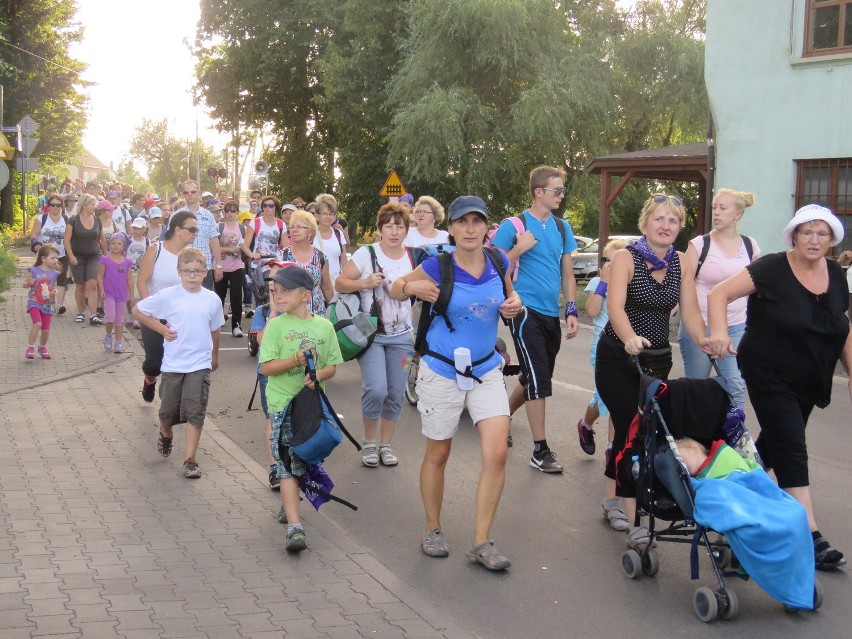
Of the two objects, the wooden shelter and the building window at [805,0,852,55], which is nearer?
the building window at [805,0,852,55]

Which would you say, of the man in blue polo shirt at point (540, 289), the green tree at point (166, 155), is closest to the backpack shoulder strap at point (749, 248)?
the man in blue polo shirt at point (540, 289)

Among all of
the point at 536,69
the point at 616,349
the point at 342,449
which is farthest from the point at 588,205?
the point at 616,349

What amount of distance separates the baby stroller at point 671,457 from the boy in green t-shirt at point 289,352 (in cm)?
173

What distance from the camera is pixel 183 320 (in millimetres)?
7582

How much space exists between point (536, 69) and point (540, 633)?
1119 inches

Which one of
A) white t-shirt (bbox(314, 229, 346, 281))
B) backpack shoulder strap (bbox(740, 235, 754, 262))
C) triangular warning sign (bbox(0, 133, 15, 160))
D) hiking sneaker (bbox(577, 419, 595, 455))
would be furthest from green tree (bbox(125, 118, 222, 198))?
backpack shoulder strap (bbox(740, 235, 754, 262))

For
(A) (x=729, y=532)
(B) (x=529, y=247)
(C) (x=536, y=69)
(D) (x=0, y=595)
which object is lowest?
(D) (x=0, y=595)

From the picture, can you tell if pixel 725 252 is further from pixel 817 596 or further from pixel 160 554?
pixel 160 554

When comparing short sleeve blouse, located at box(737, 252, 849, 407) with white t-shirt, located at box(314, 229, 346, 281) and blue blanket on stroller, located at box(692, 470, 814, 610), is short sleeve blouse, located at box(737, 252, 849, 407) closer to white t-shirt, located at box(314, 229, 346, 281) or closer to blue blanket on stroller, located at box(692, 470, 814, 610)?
blue blanket on stroller, located at box(692, 470, 814, 610)

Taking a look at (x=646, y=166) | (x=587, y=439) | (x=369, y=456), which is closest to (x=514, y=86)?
(x=646, y=166)

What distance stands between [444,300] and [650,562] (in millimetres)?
1631

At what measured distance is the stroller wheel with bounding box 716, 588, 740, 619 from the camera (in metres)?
4.79

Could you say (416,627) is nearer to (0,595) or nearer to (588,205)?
(0,595)

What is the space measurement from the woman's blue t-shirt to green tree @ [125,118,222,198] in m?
103
